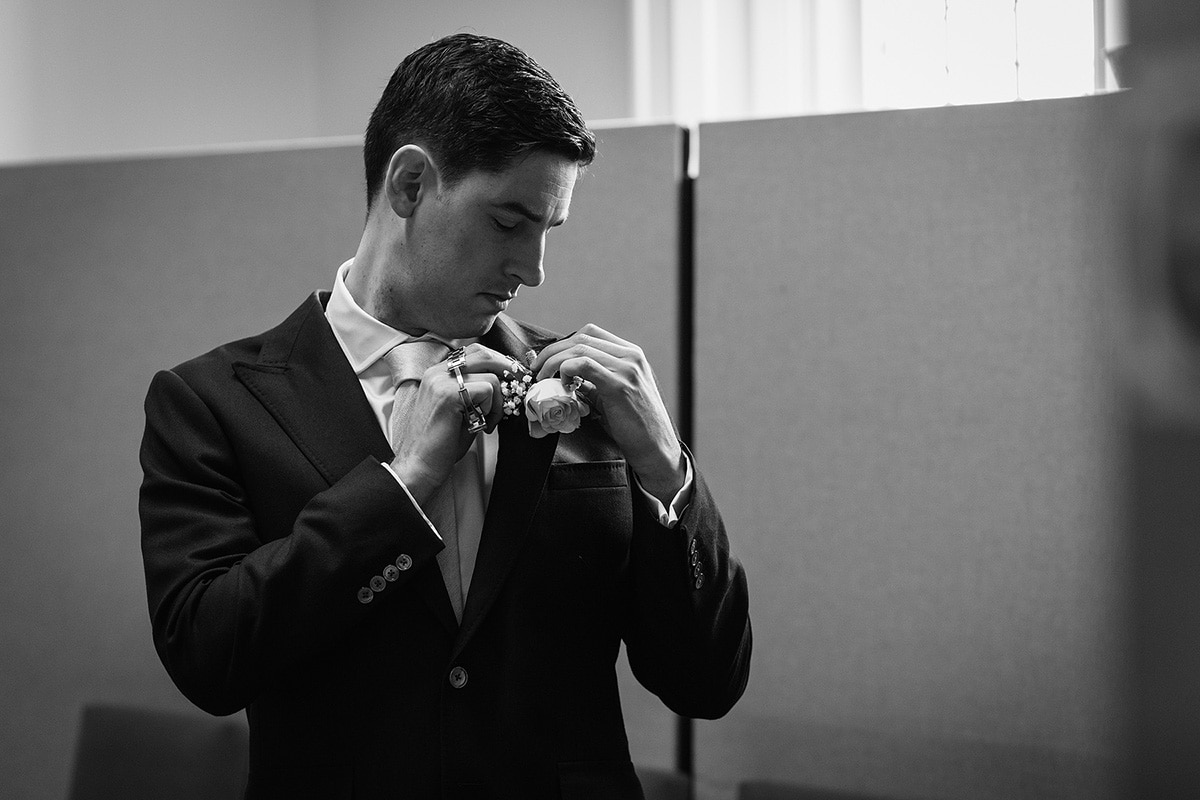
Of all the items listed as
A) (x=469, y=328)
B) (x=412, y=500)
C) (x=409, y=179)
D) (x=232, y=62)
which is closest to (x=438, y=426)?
(x=412, y=500)

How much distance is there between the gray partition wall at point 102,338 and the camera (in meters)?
2.14

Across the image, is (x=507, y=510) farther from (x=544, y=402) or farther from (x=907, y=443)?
(x=907, y=443)

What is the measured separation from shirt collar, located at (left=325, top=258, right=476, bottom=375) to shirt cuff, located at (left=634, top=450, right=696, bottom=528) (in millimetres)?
271

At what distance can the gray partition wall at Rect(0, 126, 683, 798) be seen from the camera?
7.02 ft

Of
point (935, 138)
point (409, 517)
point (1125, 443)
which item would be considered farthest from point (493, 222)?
point (1125, 443)

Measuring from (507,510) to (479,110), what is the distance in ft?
1.29

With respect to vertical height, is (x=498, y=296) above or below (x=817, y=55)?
below

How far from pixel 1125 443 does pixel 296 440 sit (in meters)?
1.07

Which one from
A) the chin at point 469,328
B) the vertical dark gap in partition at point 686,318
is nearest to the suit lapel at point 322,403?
the chin at point 469,328

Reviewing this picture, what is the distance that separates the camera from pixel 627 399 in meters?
1.13

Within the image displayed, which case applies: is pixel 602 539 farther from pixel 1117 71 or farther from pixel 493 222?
pixel 1117 71

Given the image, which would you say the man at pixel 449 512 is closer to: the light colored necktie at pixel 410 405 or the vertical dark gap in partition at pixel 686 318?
the light colored necktie at pixel 410 405

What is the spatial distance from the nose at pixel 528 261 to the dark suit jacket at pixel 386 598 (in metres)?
0.15

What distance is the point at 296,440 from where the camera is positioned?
1.15 m
